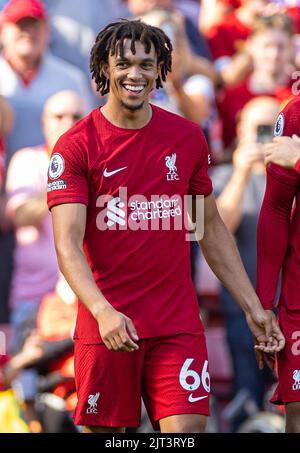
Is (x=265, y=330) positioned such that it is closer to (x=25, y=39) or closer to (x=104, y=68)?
(x=104, y=68)

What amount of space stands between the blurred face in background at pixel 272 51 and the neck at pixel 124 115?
4098mm

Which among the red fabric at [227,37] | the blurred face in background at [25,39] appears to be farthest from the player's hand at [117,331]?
the red fabric at [227,37]

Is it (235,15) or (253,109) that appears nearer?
(253,109)

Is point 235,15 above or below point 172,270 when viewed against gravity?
above

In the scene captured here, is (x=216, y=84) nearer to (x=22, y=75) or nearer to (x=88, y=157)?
(x=22, y=75)

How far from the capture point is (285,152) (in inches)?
227

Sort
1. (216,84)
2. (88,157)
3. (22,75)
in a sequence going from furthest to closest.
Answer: (216,84), (22,75), (88,157)

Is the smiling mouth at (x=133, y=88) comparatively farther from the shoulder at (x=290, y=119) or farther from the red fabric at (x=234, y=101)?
the red fabric at (x=234, y=101)

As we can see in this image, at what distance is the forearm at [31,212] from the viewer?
8.61 metres

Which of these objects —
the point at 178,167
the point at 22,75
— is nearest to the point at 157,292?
the point at 178,167

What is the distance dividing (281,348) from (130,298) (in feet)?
2.62

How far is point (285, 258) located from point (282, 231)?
0.46 feet
